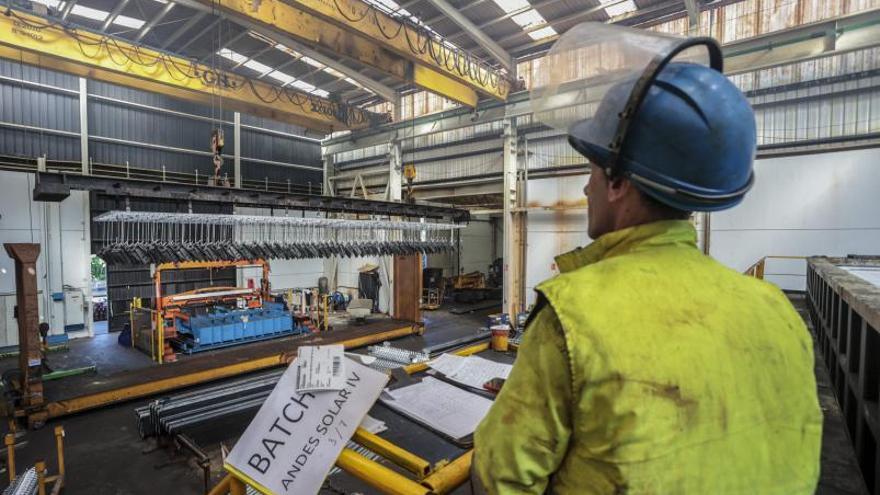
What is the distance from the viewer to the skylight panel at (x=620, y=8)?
6.43 m

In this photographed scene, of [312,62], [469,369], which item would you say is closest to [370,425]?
[469,369]

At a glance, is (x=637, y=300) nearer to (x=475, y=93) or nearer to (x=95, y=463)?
(x=95, y=463)

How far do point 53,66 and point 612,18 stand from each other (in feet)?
29.2

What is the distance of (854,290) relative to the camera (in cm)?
170

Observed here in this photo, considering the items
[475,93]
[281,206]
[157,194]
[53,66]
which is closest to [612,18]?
[475,93]

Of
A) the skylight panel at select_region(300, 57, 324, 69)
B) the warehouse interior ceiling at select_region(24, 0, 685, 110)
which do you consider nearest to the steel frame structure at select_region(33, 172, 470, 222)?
the warehouse interior ceiling at select_region(24, 0, 685, 110)

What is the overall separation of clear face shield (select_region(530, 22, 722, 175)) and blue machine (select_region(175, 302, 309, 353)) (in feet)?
26.2

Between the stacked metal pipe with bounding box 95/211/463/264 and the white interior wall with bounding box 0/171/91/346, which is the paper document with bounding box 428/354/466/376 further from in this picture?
the white interior wall with bounding box 0/171/91/346

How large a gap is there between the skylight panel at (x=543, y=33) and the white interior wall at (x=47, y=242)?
9.99 metres

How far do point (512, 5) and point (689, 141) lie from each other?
7.01 metres

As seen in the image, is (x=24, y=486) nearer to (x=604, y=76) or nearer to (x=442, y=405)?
(x=442, y=405)

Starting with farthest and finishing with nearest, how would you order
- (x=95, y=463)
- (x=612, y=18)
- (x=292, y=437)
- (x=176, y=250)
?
(x=612, y=18) → (x=176, y=250) → (x=95, y=463) → (x=292, y=437)

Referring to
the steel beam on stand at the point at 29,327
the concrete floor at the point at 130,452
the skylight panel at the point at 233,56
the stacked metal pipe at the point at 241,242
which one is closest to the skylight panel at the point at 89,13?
the skylight panel at the point at 233,56

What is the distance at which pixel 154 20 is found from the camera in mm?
6902
